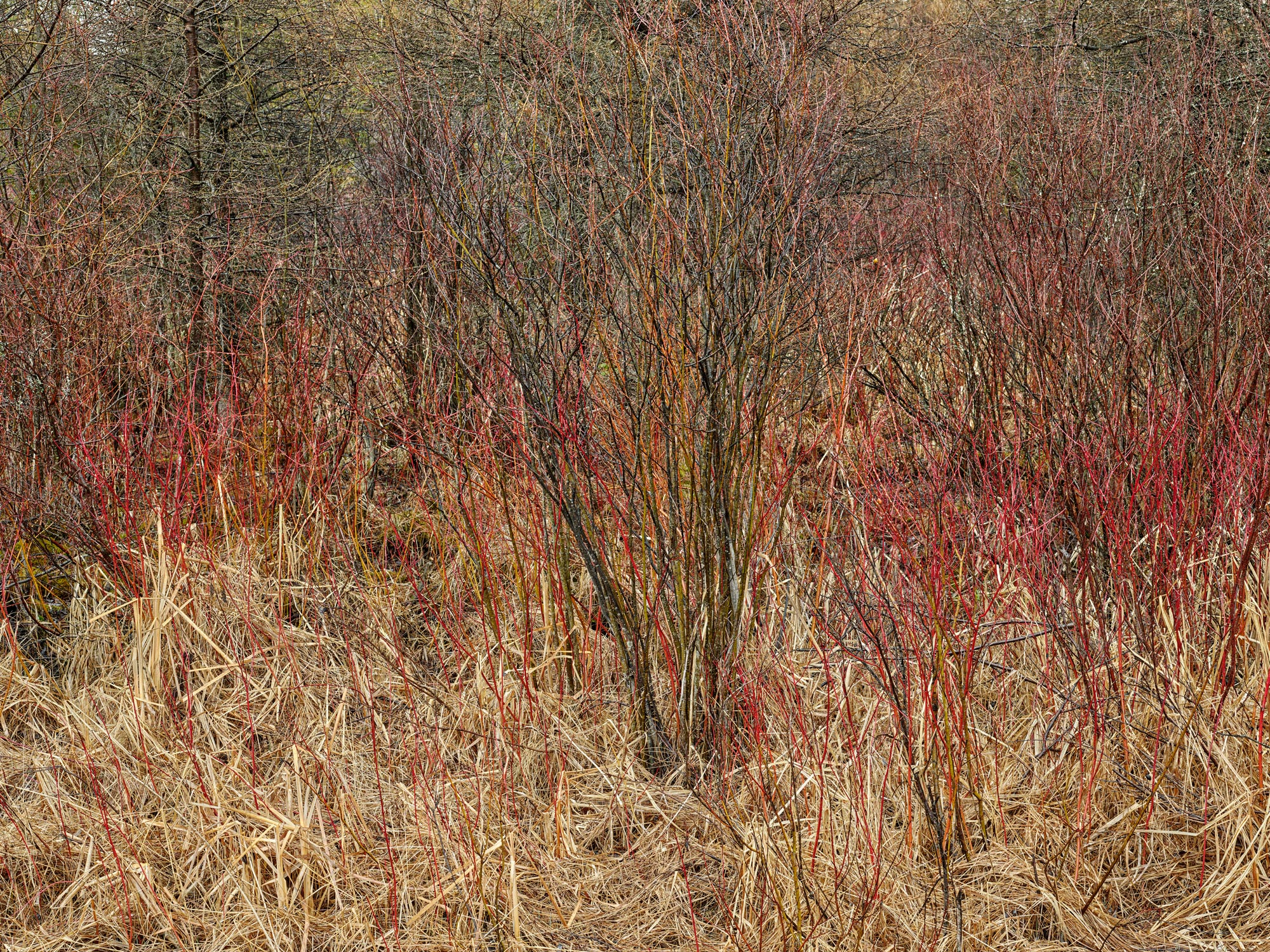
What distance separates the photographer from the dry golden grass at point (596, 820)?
8.57 feet

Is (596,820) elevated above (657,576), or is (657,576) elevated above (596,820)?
(657,576)

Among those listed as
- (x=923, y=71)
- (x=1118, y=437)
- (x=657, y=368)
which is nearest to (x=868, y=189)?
(x=923, y=71)

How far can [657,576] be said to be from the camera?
127 inches

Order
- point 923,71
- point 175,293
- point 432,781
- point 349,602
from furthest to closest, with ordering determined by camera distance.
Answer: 1. point 923,71
2. point 175,293
3. point 349,602
4. point 432,781

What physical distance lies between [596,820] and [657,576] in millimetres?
695

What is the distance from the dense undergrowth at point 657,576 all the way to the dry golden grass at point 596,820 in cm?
Result: 2

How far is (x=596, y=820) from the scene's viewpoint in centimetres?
304

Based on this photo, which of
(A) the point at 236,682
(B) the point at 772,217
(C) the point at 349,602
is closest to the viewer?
(B) the point at 772,217

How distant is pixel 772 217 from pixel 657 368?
0.48 metres

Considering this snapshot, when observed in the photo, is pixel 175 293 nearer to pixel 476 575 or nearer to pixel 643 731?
pixel 476 575

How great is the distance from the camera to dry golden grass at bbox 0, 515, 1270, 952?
2.61 meters

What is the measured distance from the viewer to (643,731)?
3213 mm

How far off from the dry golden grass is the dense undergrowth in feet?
0.05

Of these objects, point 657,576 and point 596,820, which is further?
point 657,576
